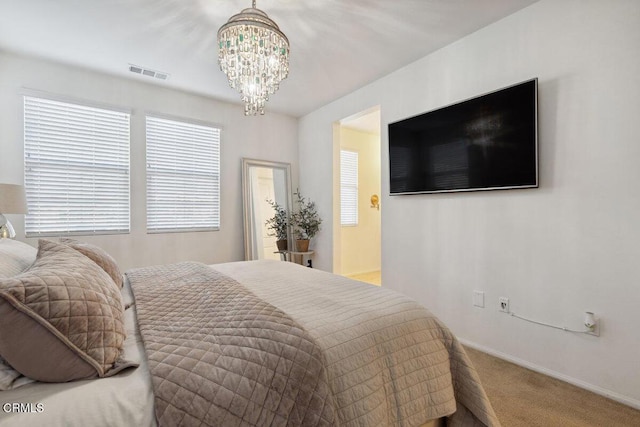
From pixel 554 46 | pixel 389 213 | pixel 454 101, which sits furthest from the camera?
pixel 389 213

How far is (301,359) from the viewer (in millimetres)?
941

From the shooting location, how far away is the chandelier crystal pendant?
1.82m

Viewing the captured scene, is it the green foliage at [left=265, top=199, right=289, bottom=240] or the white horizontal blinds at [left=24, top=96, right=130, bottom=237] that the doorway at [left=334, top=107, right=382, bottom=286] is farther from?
the white horizontal blinds at [left=24, top=96, right=130, bottom=237]

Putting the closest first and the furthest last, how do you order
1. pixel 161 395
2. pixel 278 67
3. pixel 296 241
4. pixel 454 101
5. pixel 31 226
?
pixel 161 395 → pixel 278 67 → pixel 454 101 → pixel 31 226 → pixel 296 241

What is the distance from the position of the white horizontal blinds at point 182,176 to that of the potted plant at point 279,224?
79 cm

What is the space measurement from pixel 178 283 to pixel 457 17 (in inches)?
113

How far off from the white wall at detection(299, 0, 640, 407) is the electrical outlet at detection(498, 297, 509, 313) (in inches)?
1.6

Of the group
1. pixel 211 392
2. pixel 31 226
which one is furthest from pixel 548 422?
pixel 31 226

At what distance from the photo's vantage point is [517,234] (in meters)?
2.34

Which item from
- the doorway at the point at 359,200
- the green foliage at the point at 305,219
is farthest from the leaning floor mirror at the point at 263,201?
the doorway at the point at 359,200

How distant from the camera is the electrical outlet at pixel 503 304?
2403mm

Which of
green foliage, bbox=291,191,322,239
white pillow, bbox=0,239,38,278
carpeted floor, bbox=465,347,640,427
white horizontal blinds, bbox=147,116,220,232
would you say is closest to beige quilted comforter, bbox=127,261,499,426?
white pillow, bbox=0,239,38,278

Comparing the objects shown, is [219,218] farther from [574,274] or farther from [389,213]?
[574,274]

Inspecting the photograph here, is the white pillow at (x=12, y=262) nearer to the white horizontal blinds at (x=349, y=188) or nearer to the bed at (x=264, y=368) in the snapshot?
the bed at (x=264, y=368)
